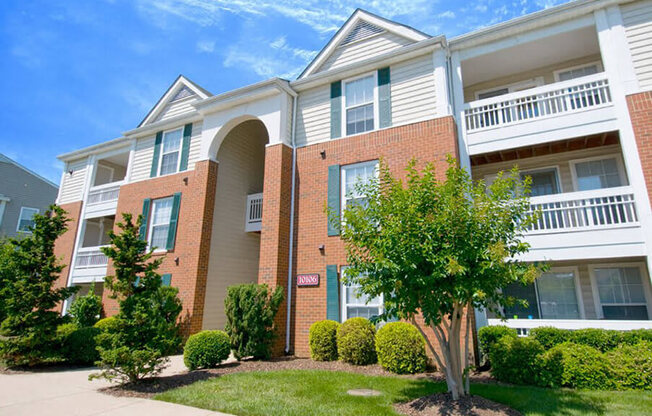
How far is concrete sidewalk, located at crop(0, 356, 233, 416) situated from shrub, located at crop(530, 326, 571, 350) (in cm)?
710

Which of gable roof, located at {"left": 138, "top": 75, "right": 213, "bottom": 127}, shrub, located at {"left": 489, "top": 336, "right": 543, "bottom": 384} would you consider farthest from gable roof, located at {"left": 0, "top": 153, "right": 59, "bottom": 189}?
shrub, located at {"left": 489, "top": 336, "right": 543, "bottom": 384}

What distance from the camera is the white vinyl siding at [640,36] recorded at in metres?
9.06

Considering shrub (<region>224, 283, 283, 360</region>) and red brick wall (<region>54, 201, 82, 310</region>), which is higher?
red brick wall (<region>54, 201, 82, 310</region>)

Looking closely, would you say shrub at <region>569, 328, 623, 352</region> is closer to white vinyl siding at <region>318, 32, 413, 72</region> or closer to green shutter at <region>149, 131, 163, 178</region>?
white vinyl siding at <region>318, 32, 413, 72</region>

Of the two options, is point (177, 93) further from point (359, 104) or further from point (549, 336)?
point (549, 336)

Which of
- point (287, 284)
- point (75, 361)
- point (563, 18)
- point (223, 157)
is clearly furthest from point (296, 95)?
point (75, 361)

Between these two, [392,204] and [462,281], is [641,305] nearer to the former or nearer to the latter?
[462,281]

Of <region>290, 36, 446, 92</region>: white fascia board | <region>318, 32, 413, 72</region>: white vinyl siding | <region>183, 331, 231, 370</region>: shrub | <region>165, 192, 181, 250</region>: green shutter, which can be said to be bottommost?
<region>183, 331, 231, 370</region>: shrub

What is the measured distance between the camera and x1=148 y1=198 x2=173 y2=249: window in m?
14.8

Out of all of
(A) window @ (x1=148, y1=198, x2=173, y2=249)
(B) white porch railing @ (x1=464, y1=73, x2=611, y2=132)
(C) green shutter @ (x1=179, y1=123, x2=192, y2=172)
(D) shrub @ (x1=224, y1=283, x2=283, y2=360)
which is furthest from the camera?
(C) green shutter @ (x1=179, y1=123, x2=192, y2=172)

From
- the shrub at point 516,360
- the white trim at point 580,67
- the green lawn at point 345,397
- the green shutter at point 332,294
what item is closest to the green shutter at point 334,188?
the green shutter at point 332,294

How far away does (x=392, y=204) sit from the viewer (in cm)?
604

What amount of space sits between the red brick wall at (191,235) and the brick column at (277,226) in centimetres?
275

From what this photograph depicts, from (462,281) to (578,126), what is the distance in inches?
270
